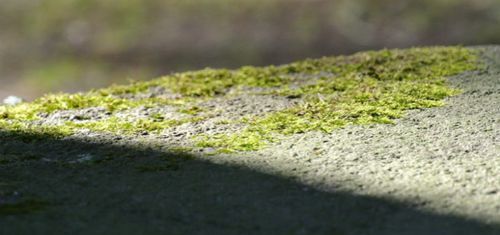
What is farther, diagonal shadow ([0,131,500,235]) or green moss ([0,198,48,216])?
green moss ([0,198,48,216])

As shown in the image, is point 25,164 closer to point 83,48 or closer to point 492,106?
point 492,106

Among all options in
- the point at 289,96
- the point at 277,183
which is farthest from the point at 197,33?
the point at 277,183

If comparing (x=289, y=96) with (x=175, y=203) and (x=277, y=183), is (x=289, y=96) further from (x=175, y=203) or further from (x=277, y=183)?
(x=175, y=203)

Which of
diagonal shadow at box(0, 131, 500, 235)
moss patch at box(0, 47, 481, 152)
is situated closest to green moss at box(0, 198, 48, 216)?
diagonal shadow at box(0, 131, 500, 235)

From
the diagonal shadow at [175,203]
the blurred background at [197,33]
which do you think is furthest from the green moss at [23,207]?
the blurred background at [197,33]

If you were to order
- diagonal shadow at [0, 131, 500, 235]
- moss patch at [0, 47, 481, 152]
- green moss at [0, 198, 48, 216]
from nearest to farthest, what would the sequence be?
1. diagonal shadow at [0, 131, 500, 235]
2. green moss at [0, 198, 48, 216]
3. moss patch at [0, 47, 481, 152]

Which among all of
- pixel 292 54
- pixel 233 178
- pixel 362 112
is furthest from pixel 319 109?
pixel 292 54

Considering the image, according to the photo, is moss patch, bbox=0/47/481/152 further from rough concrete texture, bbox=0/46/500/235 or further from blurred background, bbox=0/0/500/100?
blurred background, bbox=0/0/500/100
